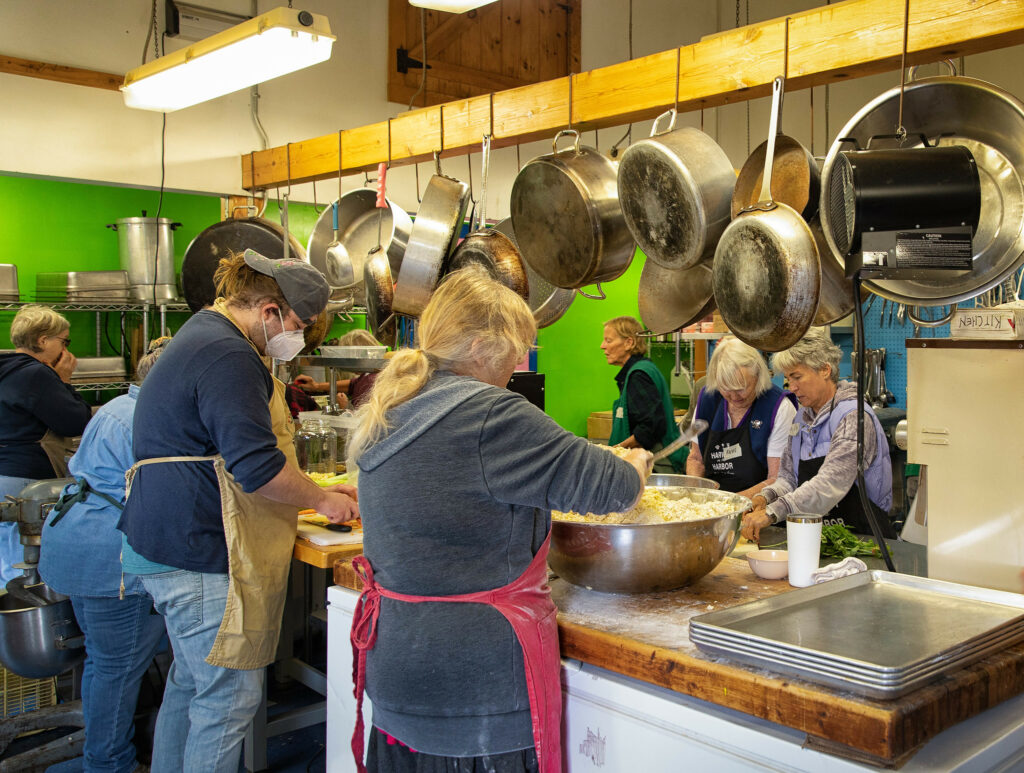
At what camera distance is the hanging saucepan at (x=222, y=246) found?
4.61m

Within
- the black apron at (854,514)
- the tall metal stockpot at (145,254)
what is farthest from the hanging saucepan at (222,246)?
the black apron at (854,514)

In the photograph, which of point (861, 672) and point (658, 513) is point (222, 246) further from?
point (861, 672)

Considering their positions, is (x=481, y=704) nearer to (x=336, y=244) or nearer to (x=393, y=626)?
(x=393, y=626)

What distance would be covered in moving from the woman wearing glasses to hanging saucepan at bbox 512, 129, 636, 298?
2.53 meters

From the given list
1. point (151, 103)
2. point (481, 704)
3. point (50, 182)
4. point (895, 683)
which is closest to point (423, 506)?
point (481, 704)

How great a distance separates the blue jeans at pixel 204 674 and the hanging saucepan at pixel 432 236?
128cm

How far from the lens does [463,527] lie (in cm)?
182

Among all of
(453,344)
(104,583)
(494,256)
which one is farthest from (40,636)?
(453,344)

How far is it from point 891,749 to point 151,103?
12.7ft

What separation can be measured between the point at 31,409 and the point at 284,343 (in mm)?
2134

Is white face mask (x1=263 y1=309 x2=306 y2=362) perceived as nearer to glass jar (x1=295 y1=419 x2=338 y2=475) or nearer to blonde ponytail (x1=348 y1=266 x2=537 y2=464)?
blonde ponytail (x1=348 y1=266 x2=537 y2=464)

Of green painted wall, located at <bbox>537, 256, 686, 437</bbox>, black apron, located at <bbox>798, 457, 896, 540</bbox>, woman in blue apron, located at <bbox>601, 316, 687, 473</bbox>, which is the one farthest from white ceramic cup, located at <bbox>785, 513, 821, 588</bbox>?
green painted wall, located at <bbox>537, 256, 686, 437</bbox>

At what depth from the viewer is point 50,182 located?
17.3 feet

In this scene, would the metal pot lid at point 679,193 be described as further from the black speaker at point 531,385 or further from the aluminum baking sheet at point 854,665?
the black speaker at point 531,385
